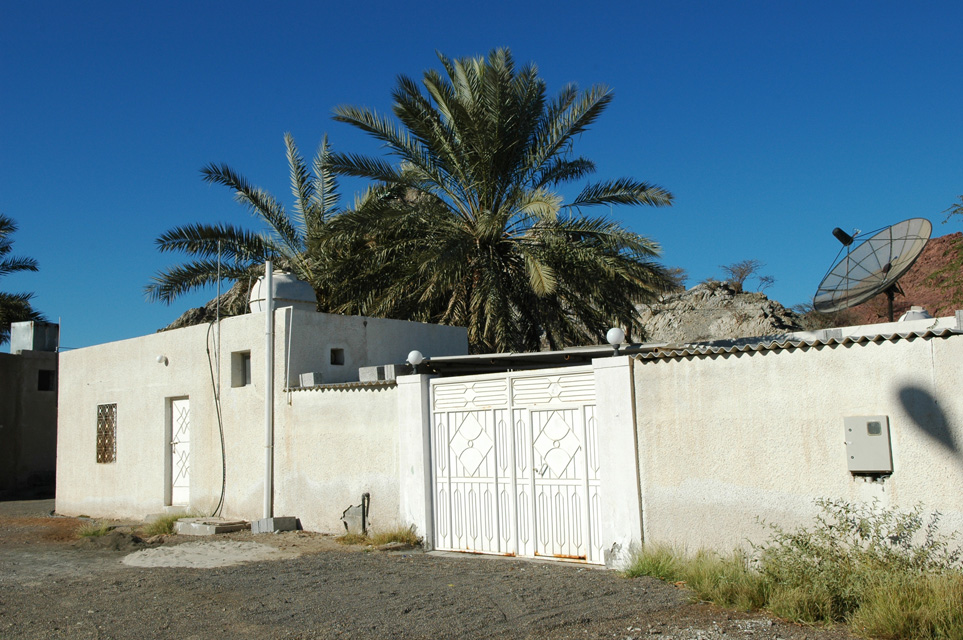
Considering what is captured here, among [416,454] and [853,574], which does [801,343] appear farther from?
[416,454]

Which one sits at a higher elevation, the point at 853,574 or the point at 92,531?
the point at 853,574

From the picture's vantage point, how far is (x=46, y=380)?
2131 centimetres

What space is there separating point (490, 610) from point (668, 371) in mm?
2960

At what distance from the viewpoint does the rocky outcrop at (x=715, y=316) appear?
1024 inches

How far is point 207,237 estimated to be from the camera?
16.8m

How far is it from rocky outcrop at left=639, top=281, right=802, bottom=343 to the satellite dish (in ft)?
41.9

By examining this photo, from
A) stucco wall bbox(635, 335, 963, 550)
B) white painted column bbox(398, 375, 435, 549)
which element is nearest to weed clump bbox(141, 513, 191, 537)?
white painted column bbox(398, 375, 435, 549)

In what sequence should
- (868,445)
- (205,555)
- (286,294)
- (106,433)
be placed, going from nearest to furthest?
1. (868,445)
2. (205,555)
3. (286,294)
4. (106,433)

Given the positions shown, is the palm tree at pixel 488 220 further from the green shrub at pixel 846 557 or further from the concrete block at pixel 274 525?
the green shrub at pixel 846 557

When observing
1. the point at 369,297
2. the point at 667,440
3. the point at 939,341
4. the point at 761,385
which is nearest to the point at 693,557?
the point at 667,440

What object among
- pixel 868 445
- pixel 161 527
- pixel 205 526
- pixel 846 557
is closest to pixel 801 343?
pixel 868 445

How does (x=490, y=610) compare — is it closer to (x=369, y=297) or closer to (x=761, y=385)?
(x=761, y=385)

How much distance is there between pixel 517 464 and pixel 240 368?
600 cm

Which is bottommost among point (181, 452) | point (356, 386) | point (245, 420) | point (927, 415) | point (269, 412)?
point (181, 452)
